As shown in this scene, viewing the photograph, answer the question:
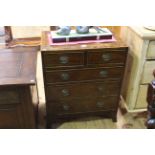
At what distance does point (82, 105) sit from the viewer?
1741 mm

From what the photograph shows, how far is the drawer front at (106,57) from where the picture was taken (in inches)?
58.6

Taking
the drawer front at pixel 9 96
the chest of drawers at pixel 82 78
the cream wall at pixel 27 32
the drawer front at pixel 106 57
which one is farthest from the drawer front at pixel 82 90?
the cream wall at pixel 27 32

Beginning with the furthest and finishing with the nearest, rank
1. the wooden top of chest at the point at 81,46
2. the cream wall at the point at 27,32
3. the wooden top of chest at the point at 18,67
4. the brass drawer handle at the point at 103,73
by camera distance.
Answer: the cream wall at the point at 27,32, the brass drawer handle at the point at 103,73, the wooden top of chest at the point at 81,46, the wooden top of chest at the point at 18,67

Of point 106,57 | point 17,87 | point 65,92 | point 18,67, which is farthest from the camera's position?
point 65,92

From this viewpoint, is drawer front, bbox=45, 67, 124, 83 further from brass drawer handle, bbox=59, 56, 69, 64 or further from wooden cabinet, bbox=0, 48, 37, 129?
wooden cabinet, bbox=0, 48, 37, 129

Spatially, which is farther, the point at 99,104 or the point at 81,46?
the point at 99,104

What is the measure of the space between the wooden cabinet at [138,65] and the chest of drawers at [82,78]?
203 millimetres

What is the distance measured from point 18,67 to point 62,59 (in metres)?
0.31

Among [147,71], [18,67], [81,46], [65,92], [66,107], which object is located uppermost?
[81,46]

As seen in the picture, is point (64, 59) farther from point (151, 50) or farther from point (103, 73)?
point (151, 50)

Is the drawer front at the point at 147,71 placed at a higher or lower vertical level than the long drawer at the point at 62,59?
lower

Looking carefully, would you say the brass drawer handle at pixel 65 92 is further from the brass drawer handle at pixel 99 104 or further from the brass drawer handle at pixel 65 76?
the brass drawer handle at pixel 99 104

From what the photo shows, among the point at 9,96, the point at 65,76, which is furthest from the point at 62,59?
the point at 9,96
